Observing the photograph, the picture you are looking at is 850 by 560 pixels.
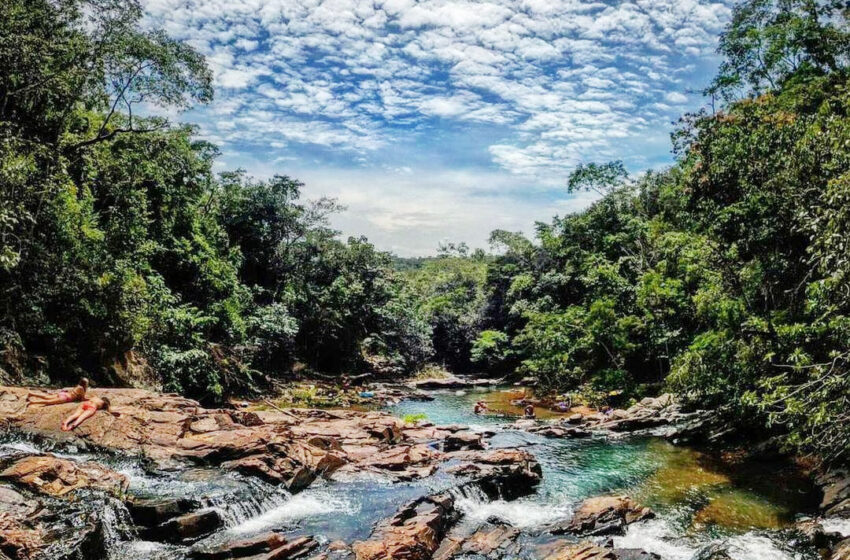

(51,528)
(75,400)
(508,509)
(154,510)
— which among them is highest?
(75,400)

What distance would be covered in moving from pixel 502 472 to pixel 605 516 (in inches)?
136

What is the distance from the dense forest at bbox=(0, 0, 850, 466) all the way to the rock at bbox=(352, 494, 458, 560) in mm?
7315

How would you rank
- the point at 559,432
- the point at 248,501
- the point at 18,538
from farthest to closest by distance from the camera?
the point at 559,432 → the point at 248,501 → the point at 18,538

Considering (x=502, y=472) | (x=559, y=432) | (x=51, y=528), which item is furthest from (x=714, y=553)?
(x=559, y=432)

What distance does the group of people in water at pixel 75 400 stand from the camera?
12.0 m

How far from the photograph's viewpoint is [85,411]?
1225 cm

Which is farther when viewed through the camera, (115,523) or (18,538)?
(115,523)

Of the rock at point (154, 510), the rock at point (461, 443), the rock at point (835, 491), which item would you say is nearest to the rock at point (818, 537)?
the rock at point (835, 491)

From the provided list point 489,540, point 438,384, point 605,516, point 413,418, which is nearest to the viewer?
point 489,540

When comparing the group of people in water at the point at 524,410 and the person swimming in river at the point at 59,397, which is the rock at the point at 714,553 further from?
the group of people in water at the point at 524,410

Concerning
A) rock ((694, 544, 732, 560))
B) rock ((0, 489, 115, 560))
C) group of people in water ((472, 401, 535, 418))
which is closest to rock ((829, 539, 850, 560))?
rock ((694, 544, 732, 560))

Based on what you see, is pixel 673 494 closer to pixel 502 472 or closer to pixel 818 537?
pixel 818 537

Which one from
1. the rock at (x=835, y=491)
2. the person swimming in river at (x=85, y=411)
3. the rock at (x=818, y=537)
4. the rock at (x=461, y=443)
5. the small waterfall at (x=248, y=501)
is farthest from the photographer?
the rock at (x=461, y=443)

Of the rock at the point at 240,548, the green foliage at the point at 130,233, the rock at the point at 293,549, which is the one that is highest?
the green foliage at the point at 130,233
